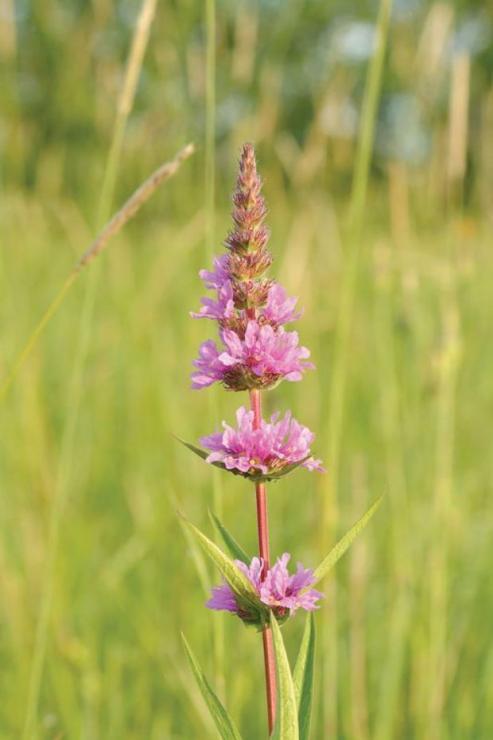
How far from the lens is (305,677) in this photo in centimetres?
60

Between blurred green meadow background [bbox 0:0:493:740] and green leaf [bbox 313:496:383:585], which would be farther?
blurred green meadow background [bbox 0:0:493:740]

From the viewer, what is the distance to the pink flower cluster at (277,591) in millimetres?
582

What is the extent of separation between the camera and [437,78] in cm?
157

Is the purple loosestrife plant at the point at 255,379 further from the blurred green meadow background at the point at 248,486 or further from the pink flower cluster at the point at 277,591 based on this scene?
the blurred green meadow background at the point at 248,486

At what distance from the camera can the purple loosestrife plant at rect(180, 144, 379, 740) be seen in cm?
58

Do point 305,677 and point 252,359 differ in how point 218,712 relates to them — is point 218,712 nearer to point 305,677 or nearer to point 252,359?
point 305,677

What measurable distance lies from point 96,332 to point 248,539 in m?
1.25

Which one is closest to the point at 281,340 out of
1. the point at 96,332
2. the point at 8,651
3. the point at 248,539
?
the point at 8,651

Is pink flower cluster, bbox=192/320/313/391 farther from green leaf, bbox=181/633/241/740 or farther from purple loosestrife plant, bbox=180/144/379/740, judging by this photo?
green leaf, bbox=181/633/241/740

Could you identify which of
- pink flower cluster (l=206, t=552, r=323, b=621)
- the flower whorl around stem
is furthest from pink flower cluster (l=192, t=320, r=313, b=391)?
pink flower cluster (l=206, t=552, r=323, b=621)

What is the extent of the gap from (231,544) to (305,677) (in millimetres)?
93

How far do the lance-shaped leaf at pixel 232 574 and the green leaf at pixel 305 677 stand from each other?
3 cm

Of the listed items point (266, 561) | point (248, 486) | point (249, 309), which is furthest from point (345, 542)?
point (248, 486)

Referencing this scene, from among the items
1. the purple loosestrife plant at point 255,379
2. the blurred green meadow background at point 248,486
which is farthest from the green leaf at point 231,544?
the blurred green meadow background at point 248,486
